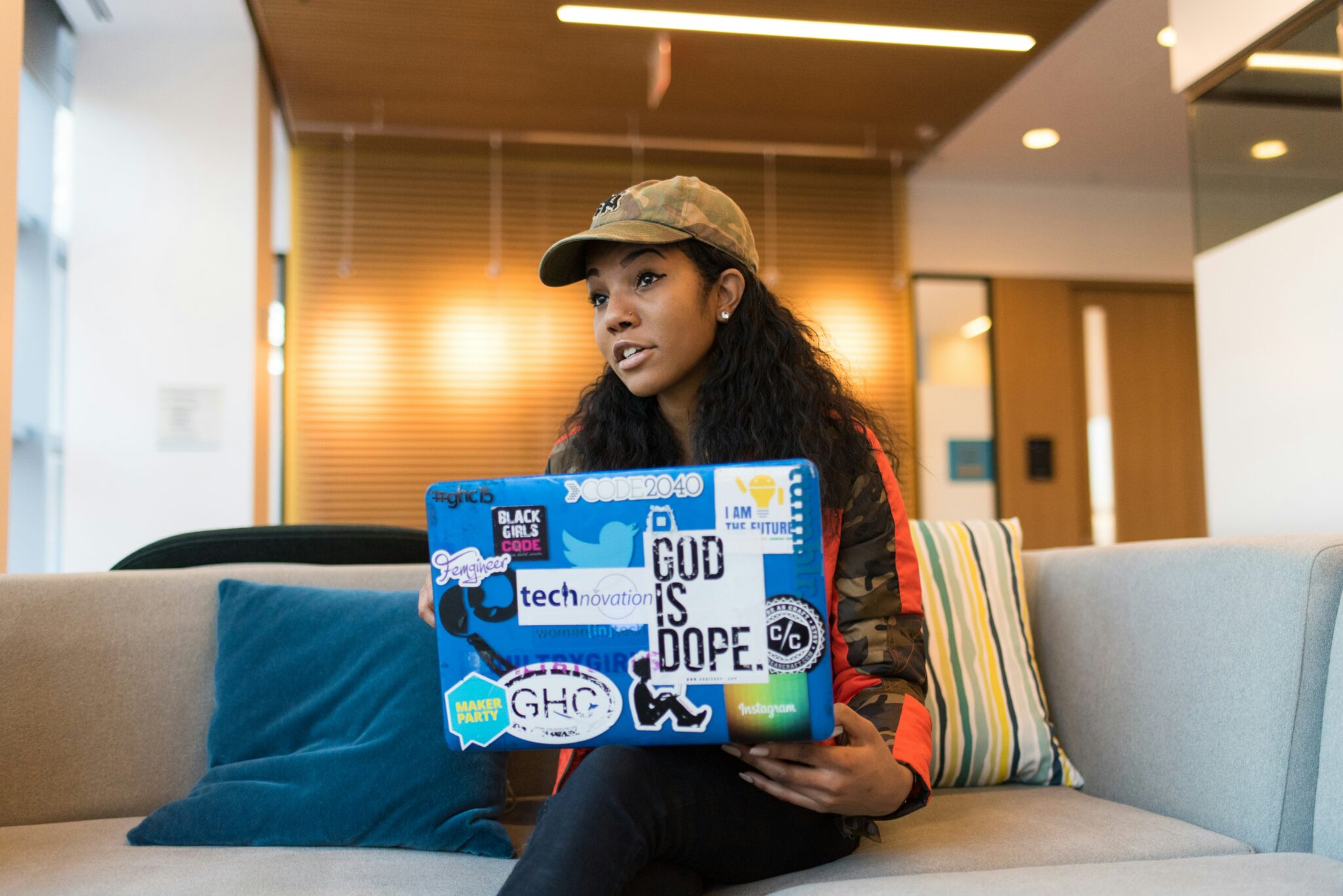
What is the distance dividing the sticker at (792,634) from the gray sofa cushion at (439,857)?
0.36 meters

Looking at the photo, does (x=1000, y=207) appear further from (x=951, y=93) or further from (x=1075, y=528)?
(x=1075, y=528)

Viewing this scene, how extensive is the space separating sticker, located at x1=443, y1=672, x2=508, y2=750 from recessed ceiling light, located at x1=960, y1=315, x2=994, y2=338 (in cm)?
514

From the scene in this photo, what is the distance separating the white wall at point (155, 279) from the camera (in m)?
4.04

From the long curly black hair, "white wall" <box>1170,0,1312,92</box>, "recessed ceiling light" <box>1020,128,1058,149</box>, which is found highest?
"recessed ceiling light" <box>1020,128,1058,149</box>

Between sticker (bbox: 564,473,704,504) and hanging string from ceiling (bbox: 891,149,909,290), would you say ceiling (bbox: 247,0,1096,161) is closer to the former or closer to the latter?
hanging string from ceiling (bbox: 891,149,909,290)

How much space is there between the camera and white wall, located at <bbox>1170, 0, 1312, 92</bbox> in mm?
2689

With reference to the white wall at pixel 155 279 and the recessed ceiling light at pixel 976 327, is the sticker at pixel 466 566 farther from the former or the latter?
the recessed ceiling light at pixel 976 327

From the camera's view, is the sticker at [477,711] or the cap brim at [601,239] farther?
the cap brim at [601,239]

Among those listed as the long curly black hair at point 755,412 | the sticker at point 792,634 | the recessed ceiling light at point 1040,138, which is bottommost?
the sticker at point 792,634

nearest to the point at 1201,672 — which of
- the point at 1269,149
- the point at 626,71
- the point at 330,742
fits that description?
the point at 330,742

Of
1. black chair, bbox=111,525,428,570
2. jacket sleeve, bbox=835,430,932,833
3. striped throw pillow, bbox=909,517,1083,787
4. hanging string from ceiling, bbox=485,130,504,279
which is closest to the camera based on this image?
jacket sleeve, bbox=835,430,932,833

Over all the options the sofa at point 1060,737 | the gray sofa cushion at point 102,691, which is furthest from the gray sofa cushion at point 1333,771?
the gray sofa cushion at point 102,691

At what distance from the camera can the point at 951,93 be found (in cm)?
477

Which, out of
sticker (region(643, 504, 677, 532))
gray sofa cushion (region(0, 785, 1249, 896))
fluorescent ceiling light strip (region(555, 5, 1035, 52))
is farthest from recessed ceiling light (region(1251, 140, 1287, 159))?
sticker (region(643, 504, 677, 532))
